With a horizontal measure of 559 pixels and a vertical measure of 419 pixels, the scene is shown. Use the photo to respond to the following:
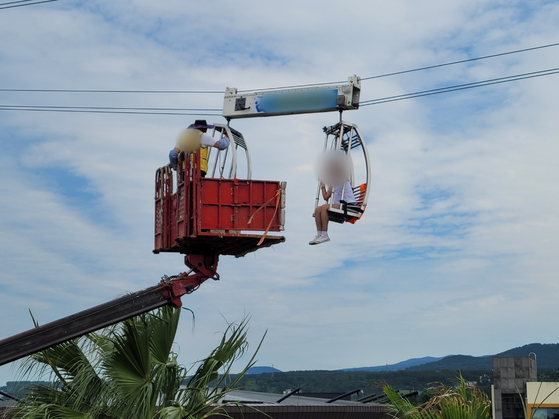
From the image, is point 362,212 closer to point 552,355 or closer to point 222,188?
point 222,188

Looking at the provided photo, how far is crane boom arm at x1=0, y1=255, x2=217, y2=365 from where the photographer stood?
50.2ft

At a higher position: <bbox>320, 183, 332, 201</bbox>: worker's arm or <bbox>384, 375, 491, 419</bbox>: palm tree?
<bbox>320, 183, 332, 201</bbox>: worker's arm

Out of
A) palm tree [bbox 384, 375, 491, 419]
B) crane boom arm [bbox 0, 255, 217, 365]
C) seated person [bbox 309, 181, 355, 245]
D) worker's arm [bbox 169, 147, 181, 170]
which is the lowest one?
palm tree [bbox 384, 375, 491, 419]

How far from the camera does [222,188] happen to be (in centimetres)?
1589

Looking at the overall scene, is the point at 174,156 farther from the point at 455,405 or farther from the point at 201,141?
the point at 455,405

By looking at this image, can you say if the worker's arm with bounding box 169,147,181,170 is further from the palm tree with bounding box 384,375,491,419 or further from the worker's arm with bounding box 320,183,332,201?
the palm tree with bounding box 384,375,491,419

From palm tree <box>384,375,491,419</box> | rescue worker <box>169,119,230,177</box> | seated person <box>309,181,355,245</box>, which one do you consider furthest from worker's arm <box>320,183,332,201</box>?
palm tree <box>384,375,491,419</box>

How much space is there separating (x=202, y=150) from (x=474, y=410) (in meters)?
8.13

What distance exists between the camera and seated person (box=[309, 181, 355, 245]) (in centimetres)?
1525

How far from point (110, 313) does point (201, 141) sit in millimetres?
4142

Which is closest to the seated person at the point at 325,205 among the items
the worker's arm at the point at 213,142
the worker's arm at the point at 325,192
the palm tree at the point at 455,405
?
the worker's arm at the point at 325,192

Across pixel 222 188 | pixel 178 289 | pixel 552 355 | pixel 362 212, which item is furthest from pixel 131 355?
pixel 552 355

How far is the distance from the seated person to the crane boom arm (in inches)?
114

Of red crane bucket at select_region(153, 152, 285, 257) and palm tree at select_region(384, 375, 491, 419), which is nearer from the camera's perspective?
palm tree at select_region(384, 375, 491, 419)
